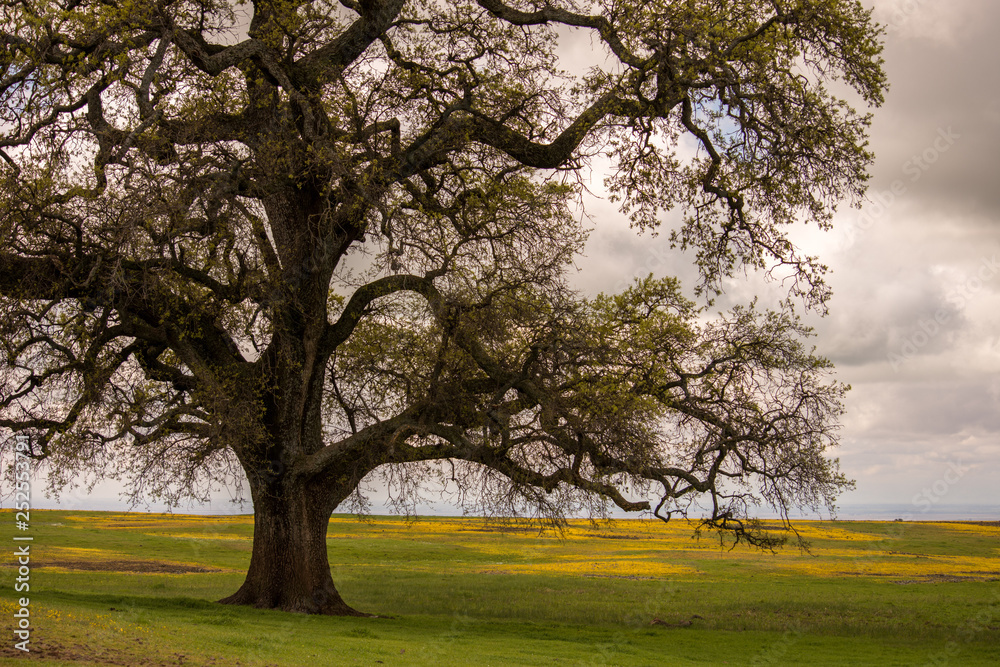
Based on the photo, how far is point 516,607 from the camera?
32.2 meters

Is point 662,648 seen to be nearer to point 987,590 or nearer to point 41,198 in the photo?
point 41,198

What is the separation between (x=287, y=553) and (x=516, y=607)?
12.1 metres

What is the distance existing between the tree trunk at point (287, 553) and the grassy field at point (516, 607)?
3.08 ft

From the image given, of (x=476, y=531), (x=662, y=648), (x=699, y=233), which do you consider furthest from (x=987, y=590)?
(x=476, y=531)

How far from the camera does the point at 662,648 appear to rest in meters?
22.4

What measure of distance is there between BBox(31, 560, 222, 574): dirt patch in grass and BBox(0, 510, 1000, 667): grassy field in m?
0.10

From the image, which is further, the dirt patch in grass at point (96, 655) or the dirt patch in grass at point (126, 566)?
the dirt patch in grass at point (126, 566)

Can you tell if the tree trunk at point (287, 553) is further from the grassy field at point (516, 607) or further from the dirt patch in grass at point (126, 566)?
the dirt patch in grass at point (126, 566)

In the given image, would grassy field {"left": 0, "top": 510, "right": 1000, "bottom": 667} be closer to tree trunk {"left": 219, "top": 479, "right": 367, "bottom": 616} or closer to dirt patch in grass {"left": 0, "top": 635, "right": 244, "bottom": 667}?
dirt patch in grass {"left": 0, "top": 635, "right": 244, "bottom": 667}

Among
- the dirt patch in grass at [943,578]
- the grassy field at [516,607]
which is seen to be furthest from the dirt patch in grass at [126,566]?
the dirt patch in grass at [943,578]

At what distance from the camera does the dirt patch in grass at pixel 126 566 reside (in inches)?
1622

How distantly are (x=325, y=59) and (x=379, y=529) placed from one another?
3137 inches

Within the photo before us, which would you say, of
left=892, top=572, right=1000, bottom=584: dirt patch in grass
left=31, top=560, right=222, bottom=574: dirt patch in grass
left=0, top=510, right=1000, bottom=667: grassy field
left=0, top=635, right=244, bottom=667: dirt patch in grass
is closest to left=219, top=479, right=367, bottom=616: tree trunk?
left=0, top=510, right=1000, bottom=667: grassy field

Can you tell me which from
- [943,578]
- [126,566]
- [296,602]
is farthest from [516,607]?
[943,578]
